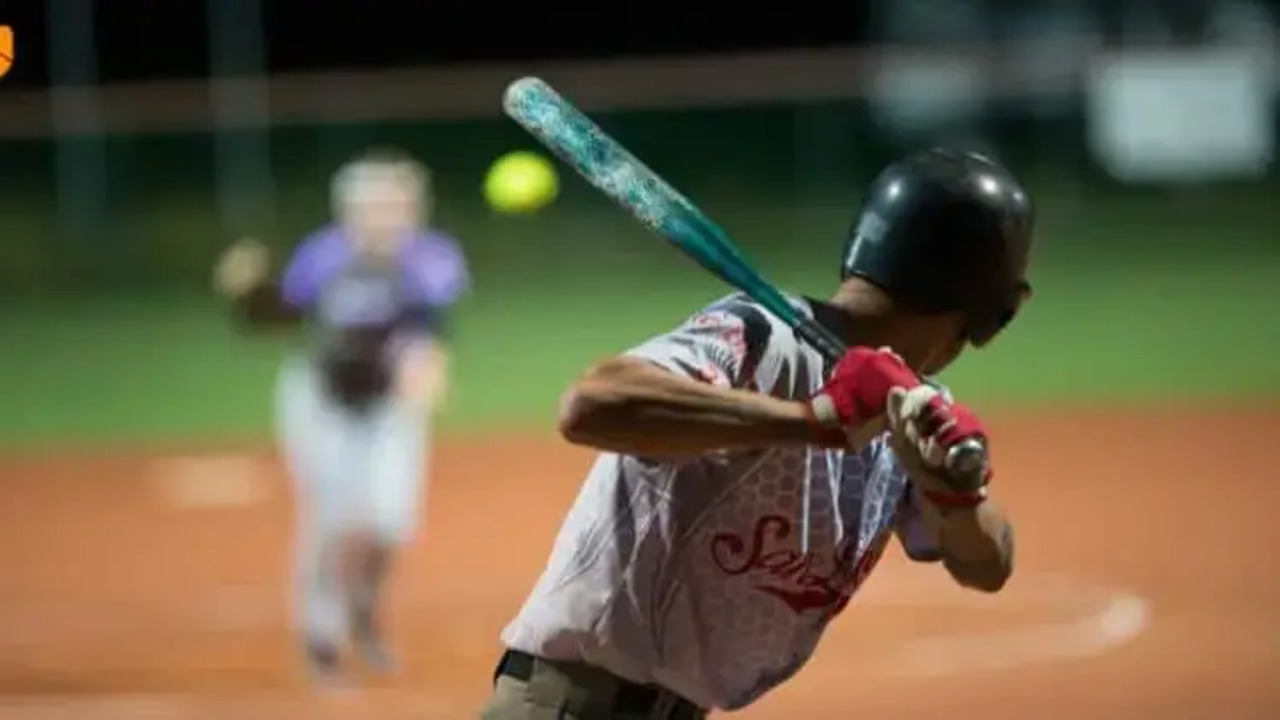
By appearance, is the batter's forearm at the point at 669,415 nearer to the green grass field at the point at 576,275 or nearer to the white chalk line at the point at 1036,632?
the white chalk line at the point at 1036,632

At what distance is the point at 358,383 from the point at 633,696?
195 inches

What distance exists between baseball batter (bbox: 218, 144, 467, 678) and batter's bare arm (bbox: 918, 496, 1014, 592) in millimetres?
4801

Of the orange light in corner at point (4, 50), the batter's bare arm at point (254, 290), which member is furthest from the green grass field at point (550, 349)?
the orange light in corner at point (4, 50)

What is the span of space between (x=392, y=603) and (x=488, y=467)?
3653 mm

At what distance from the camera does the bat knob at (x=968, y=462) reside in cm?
322

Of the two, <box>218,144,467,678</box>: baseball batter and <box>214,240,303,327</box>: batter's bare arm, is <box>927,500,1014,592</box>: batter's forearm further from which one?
<box>214,240,303,327</box>: batter's bare arm

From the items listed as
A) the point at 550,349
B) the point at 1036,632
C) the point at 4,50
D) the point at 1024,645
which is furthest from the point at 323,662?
the point at 550,349

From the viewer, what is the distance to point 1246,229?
62.0 ft

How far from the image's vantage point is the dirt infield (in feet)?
26.2

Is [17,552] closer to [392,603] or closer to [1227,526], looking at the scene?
[392,603]

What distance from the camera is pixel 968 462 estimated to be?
10.6 feet

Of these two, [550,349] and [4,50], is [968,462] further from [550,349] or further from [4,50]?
[550,349]

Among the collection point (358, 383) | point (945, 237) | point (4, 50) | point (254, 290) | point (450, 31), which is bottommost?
point (945, 237)

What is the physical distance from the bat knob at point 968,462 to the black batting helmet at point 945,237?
0.39 meters
